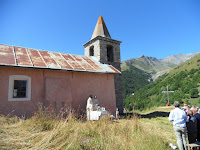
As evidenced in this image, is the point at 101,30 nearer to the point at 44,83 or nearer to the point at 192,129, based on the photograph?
the point at 44,83

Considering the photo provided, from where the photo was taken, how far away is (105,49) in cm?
1339

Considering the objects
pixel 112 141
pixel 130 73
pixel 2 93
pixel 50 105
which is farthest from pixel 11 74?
pixel 130 73

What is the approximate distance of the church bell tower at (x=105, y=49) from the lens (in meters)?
13.1

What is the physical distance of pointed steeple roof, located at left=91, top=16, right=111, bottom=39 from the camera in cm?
1410

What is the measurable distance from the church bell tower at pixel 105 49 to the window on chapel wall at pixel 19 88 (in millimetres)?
6878

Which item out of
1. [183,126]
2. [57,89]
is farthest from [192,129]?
[57,89]

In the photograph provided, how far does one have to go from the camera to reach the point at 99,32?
14.1 metres

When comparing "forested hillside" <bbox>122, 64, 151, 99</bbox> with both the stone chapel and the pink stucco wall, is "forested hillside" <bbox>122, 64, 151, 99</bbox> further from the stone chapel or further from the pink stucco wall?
the stone chapel

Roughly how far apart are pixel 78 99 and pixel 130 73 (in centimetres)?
8889

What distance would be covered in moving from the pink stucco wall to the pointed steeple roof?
19.4ft

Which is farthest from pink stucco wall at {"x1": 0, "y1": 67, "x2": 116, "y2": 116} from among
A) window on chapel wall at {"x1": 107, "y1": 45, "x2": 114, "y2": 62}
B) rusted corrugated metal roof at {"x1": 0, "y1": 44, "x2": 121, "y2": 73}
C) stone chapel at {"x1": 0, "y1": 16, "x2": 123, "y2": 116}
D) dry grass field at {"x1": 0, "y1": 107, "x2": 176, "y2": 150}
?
window on chapel wall at {"x1": 107, "y1": 45, "x2": 114, "y2": 62}

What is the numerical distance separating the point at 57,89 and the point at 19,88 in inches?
79.5

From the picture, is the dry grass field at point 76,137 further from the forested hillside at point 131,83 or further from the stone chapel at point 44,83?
the forested hillside at point 131,83

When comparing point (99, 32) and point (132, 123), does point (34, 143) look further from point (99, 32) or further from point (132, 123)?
point (99, 32)
